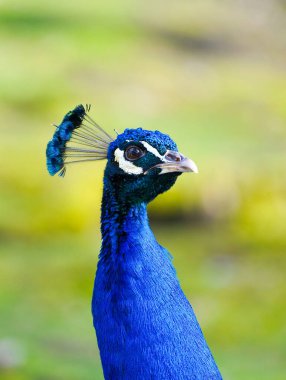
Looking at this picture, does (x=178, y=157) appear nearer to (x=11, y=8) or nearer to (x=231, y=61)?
(x=231, y=61)

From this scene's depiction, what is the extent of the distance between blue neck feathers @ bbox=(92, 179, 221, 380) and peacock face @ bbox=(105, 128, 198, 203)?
31mm

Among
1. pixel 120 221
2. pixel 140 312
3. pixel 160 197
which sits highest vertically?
pixel 160 197

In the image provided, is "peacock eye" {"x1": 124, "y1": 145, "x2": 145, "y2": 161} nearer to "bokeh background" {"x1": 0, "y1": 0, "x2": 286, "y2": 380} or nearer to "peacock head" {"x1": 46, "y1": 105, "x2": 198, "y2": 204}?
"peacock head" {"x1": 46, "y1": 105, "x2": 198, "y2": 204}

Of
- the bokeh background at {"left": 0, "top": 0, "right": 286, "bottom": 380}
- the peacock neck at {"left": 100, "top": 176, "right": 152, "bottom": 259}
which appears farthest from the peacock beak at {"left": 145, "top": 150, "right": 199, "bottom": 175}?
the bokeh background at {"left": 0, "top": 0, "right": 286, "bottom": 380}

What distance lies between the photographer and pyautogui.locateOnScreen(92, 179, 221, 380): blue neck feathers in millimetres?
2348

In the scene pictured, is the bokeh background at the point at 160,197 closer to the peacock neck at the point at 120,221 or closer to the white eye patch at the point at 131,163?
the peacock neck at the point at 120,221

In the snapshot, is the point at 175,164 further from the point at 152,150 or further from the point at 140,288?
the point at 140,288

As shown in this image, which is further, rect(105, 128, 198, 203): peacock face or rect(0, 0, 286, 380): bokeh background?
rect(0, 0, 286, 380): bokeh background

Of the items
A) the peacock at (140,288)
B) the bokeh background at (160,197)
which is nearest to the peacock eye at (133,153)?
the peacock at (140,288)

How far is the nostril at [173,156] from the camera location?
2312mm

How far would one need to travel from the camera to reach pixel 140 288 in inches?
92.7

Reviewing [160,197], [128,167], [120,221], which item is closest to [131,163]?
[128,167]

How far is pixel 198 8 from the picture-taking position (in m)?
9.91

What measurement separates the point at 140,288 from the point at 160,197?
3.12m
